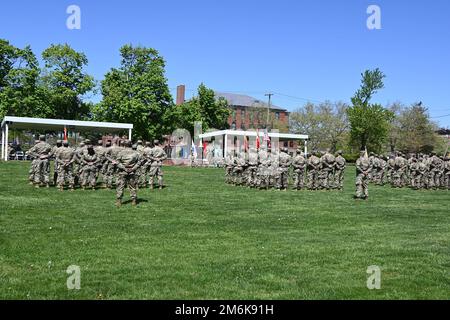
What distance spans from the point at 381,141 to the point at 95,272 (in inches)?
2550

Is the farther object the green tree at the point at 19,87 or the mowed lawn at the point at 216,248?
the green tree at the point at 19,87

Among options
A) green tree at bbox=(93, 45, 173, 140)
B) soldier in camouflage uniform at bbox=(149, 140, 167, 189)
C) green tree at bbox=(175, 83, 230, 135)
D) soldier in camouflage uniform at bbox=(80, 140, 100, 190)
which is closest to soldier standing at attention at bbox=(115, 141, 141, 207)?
soldier in camouflage uniform at bbox=(80, 140, 100, 190)

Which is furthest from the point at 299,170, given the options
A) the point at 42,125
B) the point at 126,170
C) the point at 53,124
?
the point at 42,125

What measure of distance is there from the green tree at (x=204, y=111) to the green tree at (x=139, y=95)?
4.91m

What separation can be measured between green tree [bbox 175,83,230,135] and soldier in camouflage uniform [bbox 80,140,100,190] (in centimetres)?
3998

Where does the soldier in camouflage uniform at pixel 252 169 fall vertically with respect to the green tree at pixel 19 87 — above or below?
below

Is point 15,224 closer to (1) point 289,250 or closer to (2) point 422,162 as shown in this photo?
(1) point 289,250

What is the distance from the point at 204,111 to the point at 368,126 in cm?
2112

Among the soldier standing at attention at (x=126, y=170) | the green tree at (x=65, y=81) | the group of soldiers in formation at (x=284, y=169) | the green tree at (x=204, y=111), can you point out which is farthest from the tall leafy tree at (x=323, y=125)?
the soldier standing at attention at (x=126, y=170)

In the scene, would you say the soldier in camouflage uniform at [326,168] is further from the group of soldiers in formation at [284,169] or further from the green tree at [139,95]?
the green tree at [139,95]

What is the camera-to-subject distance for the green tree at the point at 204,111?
63250 mm

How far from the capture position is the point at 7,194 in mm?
18188
